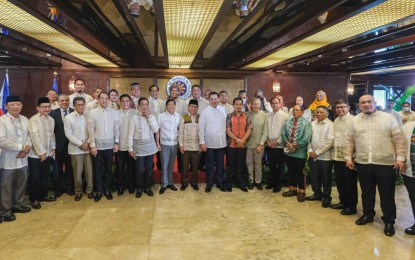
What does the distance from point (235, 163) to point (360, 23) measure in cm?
284

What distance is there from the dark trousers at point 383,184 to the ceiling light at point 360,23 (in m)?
1.70

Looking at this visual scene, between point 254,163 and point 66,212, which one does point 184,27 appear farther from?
point 66,212

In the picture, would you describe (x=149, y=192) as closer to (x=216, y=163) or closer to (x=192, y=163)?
(x=192, y=163)

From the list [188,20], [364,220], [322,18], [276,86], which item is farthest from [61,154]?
[276,86]

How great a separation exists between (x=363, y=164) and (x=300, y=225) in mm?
1093

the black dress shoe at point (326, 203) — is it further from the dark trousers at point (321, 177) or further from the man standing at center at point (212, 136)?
the man standing at center at point (212, 136)

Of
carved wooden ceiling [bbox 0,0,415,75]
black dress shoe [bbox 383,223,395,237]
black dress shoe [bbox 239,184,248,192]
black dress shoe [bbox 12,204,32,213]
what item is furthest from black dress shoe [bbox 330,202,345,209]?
black dress shoe [bbox 12,204,32,213]

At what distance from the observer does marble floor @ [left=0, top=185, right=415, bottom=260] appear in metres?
2.94

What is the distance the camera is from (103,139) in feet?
14.7

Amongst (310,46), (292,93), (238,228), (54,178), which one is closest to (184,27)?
(310,46)

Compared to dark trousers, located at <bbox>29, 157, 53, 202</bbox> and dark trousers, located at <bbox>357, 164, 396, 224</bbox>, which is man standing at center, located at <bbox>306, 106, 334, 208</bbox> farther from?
dark trousers, located at <bbox>29, 157, 53, 202</bbox>

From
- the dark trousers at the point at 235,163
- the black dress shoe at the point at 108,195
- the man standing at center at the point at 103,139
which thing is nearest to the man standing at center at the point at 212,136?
the dark trousers at the point at 235,163

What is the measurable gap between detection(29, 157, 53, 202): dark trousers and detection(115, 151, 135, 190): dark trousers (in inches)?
41.0

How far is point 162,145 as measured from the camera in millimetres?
4918
